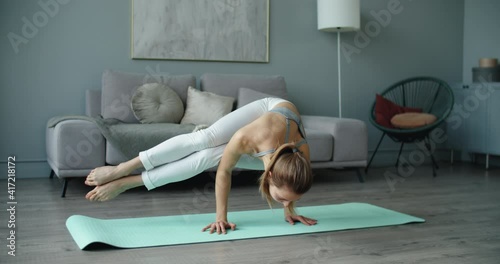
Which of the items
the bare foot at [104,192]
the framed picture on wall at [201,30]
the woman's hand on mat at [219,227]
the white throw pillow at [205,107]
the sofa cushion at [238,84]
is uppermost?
the framed picture on wall at [201,30]

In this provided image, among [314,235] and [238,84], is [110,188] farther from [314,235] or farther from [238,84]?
[238,84]

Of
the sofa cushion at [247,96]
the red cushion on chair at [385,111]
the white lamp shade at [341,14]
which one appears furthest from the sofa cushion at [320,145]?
the white lamp shade at [341,14]

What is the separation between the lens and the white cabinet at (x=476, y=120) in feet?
17.1

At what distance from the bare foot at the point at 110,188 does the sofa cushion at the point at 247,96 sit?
1.87 m

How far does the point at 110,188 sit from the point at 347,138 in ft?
7.15

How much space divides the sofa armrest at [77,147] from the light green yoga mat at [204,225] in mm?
849

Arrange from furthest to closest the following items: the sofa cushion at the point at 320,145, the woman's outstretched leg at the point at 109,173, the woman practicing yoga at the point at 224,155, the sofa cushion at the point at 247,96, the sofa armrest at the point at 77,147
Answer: the sofa cushion at the point at 247,96
the sofa cushion at the point at 320,145
the sofa armrest at the point at 77,147
the woman's outstretched leg at the point at 109,173
the woman practicing yoga at the point at 224,155

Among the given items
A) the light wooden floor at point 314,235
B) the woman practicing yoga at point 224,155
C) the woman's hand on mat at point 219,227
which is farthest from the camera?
the woman's hand on mat at point 219,227

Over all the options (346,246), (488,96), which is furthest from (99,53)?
(488,96)

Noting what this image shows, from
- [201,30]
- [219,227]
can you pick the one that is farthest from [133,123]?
[219,227]

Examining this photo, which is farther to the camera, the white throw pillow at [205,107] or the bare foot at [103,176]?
the white throw pillow at [205,107]

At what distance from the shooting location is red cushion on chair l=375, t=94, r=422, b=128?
490cm

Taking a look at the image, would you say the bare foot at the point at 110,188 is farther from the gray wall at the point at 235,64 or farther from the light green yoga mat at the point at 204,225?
the gray wall at the point at 235,64

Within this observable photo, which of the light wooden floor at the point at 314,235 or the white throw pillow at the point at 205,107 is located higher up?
the white throw pillow at the point at 205,107
